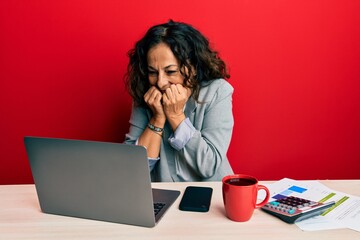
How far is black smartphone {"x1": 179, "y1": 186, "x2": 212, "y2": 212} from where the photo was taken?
0.88m

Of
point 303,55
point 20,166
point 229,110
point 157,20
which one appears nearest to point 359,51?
point 303,55

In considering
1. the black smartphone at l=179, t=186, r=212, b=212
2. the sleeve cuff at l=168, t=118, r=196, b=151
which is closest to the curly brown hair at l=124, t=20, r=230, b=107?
the sleeve cuff at l=168, t=118, r=196, b=151

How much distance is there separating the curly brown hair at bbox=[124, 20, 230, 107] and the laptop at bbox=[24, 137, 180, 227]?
69 cm

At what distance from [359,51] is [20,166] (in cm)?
178

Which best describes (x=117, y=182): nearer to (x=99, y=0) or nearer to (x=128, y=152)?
(x=128, y=152)

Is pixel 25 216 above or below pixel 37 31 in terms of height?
below

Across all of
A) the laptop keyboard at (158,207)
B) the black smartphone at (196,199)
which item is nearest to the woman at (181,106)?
the black smartphone at (196,199)

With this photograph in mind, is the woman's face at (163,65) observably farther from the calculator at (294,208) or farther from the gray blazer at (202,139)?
the calculator at (294,208)

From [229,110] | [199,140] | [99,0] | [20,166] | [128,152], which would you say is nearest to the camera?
[128,152]

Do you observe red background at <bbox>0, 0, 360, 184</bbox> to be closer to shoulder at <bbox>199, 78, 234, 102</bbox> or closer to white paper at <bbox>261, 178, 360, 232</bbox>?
shoulder at <bbox>199, 78, 234, 102</bbox>

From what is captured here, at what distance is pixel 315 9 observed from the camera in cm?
170

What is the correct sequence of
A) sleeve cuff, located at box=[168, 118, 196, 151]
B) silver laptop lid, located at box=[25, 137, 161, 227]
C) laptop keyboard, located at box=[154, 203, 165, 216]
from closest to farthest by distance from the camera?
silver laptop lid, located at box=[25, 137, 161, 227], laptop keyboard, located at box=[154, 203, 165, 216], sleeve cuff, located at box=[168, 118, 196, 151]

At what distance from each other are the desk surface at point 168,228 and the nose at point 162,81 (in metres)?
0.59

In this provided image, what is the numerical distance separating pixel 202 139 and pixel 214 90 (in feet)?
0.84
